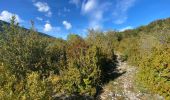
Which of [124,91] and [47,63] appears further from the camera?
[47,63]

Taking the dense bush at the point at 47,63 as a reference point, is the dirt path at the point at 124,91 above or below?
below

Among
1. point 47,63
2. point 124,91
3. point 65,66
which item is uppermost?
point 47,63

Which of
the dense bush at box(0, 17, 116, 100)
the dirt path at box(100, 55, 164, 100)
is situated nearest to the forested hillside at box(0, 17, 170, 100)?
the dense bush at box(0, 17, 116, 100)

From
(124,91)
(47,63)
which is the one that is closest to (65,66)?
(47,63)

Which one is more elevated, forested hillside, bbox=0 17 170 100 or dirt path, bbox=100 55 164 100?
forested hillside, bbox=0 17 170 100

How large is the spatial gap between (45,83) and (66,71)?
5.50 meters

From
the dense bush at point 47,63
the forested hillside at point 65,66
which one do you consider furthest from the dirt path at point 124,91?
the dense bush at point 47,63

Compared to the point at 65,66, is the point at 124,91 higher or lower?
lower

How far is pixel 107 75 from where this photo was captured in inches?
934

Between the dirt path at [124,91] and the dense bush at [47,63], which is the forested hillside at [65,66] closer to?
the dense bush at [47,63]

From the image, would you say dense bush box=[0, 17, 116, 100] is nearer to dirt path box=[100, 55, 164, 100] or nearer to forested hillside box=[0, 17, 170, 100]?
forested hillside box=[0, 17, 170, 100]

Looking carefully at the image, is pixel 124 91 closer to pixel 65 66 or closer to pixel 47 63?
pixel 65 66

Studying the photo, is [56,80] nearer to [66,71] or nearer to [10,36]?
[66,71]

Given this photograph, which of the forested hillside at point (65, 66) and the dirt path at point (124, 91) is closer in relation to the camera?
the forested hillside at point (65, 66)
